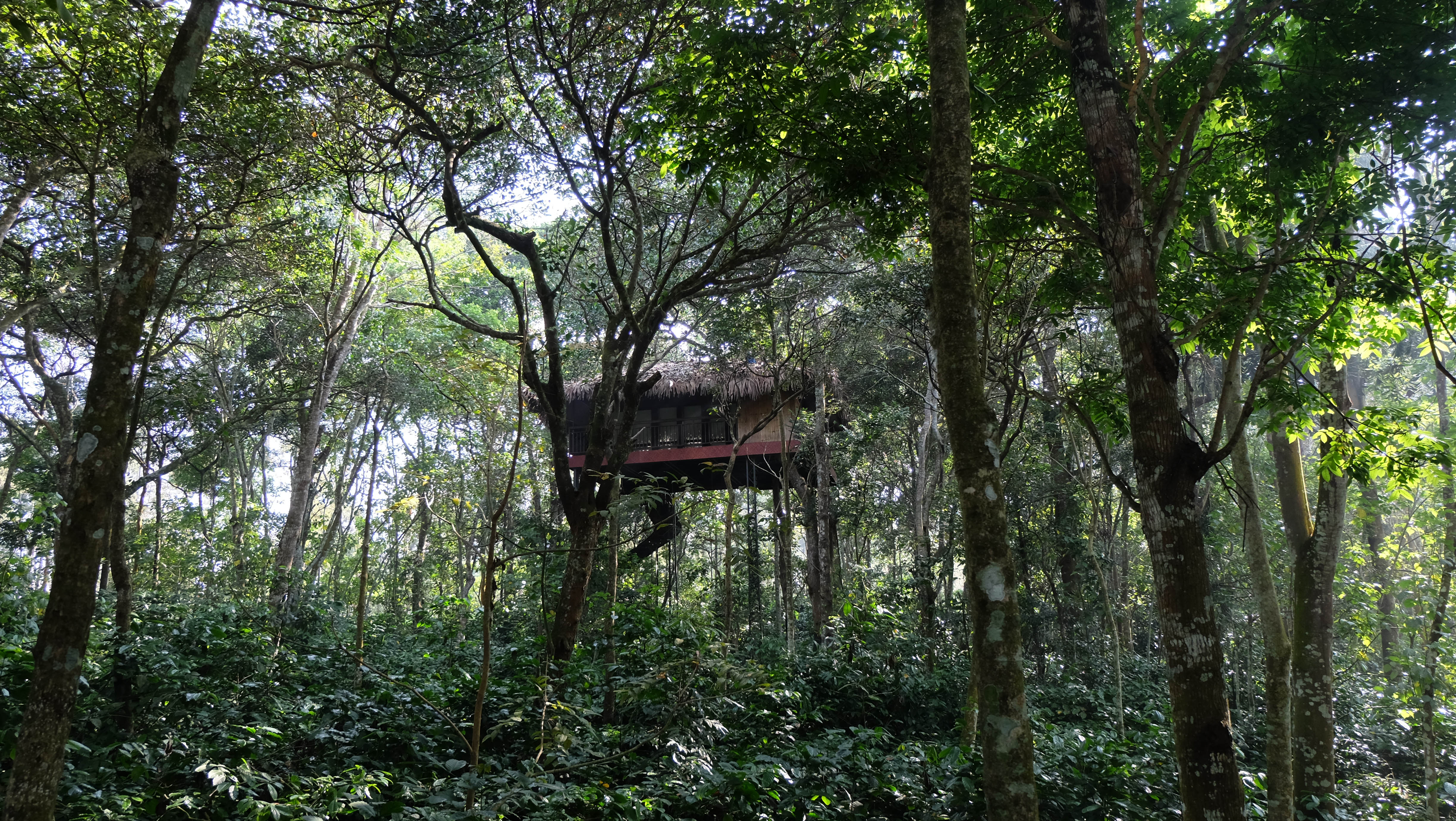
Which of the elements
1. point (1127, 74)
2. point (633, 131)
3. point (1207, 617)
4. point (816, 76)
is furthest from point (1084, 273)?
point (633, 131)

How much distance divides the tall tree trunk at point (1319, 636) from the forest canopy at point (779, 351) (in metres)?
0.03

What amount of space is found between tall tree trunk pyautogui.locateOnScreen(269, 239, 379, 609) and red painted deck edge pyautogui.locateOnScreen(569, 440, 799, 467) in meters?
4.49

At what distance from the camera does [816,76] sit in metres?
4.76

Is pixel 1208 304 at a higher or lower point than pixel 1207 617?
higher

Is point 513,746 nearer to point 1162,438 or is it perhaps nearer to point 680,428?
point 1162,438

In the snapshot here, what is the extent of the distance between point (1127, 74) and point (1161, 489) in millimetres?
3253

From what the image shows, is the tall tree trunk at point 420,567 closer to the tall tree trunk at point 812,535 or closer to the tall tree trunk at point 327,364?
the tall tree trunk at point 327,364

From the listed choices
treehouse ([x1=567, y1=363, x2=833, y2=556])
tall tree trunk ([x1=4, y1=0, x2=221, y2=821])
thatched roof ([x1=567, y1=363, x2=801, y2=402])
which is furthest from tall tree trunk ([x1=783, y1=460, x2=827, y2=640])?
tall tree trunk ([x1=4, y1=0, x2=221, y2=821])

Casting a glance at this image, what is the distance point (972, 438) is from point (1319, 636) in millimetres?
4848

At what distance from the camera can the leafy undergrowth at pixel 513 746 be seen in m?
3.95

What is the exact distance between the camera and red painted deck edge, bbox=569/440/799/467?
14500 mm

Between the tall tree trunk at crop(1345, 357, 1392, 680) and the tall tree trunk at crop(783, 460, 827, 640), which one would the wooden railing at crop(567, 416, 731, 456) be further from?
the tall tree trunk at crop(1345, 357, 1392, 680)

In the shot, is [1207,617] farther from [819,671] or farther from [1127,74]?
[819,671]

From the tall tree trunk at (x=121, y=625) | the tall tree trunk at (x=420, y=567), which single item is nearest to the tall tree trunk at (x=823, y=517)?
the tall tree trunk at (x=121, y=625)
